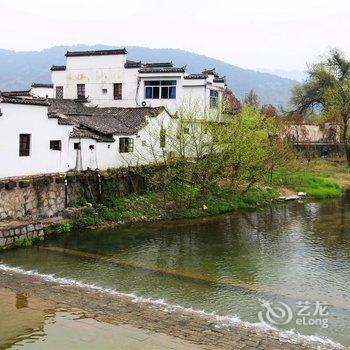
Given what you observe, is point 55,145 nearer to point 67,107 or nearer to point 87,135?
point 87,135

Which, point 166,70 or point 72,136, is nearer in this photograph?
point 72,136

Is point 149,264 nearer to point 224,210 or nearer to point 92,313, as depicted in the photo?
point 92,313

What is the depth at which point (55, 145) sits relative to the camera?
28766 mm

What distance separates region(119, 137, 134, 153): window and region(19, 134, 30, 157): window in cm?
815

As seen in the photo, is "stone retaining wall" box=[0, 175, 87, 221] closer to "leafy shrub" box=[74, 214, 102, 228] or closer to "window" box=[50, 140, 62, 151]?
"leafy shrub" box=[74, 214, 102, 228]

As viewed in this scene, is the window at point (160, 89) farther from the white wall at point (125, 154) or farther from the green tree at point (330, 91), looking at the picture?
the green tree at point (330, 91)

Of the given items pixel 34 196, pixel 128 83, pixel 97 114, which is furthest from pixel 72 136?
pixel 128 83

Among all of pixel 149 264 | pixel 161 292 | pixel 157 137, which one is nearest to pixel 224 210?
pixel 157 137

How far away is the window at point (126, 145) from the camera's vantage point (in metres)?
34.0

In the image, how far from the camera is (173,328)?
14.5 m

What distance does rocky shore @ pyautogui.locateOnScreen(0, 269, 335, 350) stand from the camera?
44.9ft

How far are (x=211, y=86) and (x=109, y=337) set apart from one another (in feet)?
103

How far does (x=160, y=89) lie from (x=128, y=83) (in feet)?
10.1

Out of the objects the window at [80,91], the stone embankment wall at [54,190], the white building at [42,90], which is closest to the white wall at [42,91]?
the white building at [42,90]
